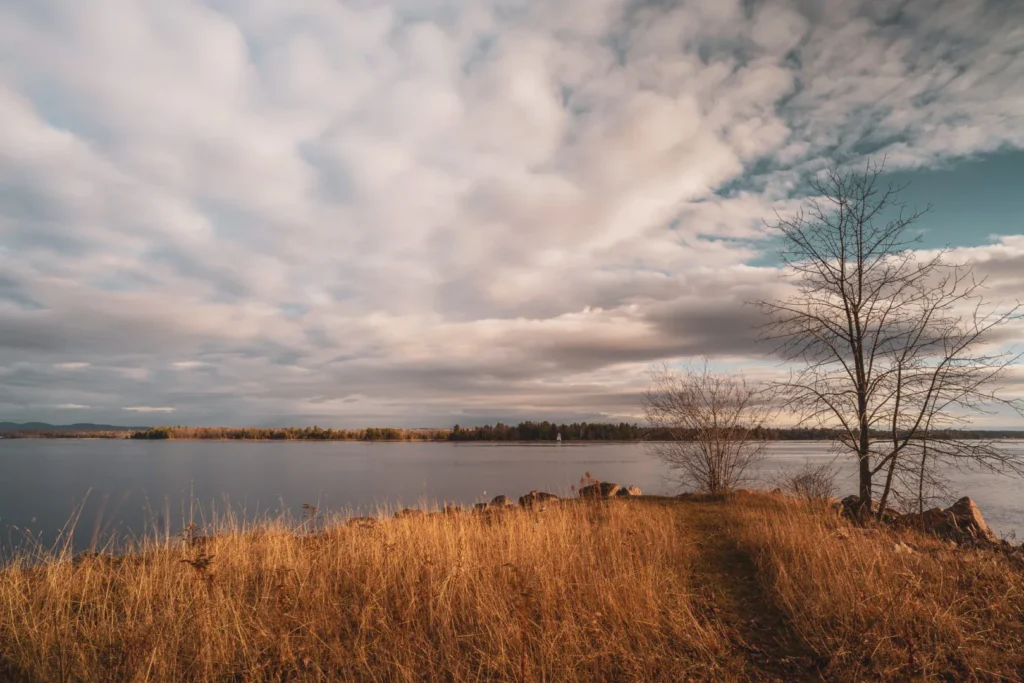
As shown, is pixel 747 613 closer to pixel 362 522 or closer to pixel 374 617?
pixel 374 617

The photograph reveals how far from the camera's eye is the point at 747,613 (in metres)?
6.29

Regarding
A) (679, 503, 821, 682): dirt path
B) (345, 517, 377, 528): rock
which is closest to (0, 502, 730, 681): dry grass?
(679, 503, 821, 682): dirt path

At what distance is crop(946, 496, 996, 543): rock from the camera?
10.8 metres

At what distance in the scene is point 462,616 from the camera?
551 centimetres

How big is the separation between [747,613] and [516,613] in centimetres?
303

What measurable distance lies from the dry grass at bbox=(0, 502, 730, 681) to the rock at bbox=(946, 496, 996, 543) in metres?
7.59

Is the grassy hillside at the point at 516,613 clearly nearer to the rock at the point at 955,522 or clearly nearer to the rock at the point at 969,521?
the rock at the point at 955,522

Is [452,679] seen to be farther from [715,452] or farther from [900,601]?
[715,452]

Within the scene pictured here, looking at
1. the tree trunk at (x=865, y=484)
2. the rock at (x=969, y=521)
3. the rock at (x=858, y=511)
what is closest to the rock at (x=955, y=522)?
the rock at (x=969, y=521)

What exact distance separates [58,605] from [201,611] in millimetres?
2018

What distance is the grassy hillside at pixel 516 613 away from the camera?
4539mm

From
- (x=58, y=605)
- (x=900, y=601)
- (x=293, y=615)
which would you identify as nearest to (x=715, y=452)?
(x=900, y=601)

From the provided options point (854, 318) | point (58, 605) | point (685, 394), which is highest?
point (854, 318)

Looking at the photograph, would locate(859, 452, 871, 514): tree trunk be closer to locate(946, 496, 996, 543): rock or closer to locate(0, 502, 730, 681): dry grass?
locate(946, 496, 996, 543): rock
